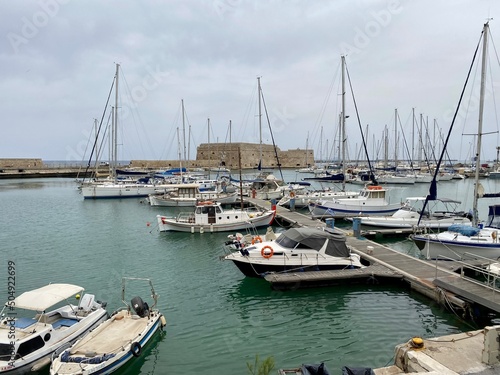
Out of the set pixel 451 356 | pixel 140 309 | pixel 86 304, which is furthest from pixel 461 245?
pixel 86 304

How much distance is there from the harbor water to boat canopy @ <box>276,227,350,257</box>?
1772 millimetres

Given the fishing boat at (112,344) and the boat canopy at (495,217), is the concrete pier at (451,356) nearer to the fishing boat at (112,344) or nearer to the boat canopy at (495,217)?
the fishing boat at (112,344)

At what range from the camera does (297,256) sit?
55.8ft

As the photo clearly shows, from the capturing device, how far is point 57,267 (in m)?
20.5

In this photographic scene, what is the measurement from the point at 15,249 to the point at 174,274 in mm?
12532

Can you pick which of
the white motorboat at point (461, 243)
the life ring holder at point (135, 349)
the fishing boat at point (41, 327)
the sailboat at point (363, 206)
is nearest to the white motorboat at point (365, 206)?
the sailboat at point (363, 206)

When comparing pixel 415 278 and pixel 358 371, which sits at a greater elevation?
pixel 358 371

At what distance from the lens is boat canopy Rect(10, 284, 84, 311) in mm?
11117

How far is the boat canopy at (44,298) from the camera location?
36.5ft

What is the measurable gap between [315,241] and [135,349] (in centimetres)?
938

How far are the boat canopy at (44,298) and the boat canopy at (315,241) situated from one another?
9032 mm

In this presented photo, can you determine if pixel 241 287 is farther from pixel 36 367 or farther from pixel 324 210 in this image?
pixel 324 210

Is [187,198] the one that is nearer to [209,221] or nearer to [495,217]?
[209,221]

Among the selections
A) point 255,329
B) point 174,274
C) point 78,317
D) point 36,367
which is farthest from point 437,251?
point 36,367
